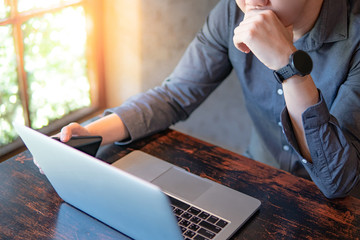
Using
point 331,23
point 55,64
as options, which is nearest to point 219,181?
point 331,23

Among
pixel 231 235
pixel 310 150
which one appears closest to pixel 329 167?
pixel 310 150

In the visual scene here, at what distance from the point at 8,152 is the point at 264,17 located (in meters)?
1.28

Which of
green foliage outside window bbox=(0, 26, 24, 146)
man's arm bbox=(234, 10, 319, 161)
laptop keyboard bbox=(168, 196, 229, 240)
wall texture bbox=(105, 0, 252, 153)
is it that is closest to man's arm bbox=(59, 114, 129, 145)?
laptop keyboard bbox=(168, 196, 229, 240)

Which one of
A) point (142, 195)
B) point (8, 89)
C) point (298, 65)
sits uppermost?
point (298, 65)

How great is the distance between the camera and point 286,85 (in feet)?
3.41

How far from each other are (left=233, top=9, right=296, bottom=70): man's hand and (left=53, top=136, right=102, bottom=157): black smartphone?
0.45 meters

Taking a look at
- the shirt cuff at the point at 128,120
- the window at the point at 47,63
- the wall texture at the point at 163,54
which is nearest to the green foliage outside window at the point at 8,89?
the window at the point at 47,63

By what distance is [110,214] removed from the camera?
0.85m

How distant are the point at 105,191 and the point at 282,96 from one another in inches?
27.4

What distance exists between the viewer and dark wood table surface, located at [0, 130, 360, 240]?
35.2 inches

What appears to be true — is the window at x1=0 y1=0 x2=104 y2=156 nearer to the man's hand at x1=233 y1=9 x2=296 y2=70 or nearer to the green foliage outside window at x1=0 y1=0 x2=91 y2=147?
the green foliage outside window at x1=0 y1=0 x2=91 y2=147

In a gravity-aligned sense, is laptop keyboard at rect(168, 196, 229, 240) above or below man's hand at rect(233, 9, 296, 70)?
below

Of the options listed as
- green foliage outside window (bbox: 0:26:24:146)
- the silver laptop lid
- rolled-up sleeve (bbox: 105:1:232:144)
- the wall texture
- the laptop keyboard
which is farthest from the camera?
the wall texture

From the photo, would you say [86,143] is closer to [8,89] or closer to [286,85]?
[286,85]
